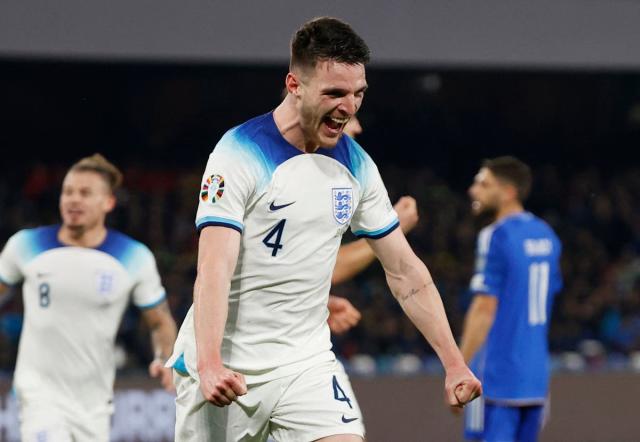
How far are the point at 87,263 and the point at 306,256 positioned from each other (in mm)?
2344

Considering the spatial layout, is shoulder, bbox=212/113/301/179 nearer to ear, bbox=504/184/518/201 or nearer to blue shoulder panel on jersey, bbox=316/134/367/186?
blue shoulder panel on jersey, bbox=316/134/367/186

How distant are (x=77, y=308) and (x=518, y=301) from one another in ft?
8.88

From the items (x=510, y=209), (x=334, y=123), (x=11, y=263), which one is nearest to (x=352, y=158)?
(x=334, y=123)

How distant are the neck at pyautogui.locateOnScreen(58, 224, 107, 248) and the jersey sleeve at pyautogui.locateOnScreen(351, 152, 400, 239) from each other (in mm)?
2289

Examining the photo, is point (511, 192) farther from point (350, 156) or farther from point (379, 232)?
point (350, 156)

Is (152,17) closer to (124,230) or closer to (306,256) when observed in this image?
(124,230)

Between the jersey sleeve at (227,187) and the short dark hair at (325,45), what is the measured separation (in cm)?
33

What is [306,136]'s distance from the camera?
3.98m

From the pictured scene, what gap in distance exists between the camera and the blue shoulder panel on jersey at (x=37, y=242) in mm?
6031

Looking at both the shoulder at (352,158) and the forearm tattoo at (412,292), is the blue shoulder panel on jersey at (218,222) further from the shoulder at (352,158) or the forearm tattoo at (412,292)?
the forearm tattoo at (412,292)

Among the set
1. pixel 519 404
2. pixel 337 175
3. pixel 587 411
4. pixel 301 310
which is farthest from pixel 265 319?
pixel 587 411

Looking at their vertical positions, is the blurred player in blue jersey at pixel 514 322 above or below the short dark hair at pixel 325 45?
below

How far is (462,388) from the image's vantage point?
391cm

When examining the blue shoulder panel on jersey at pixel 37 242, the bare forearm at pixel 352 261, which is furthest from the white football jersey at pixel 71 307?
the bare forearm at pixel 352 261
